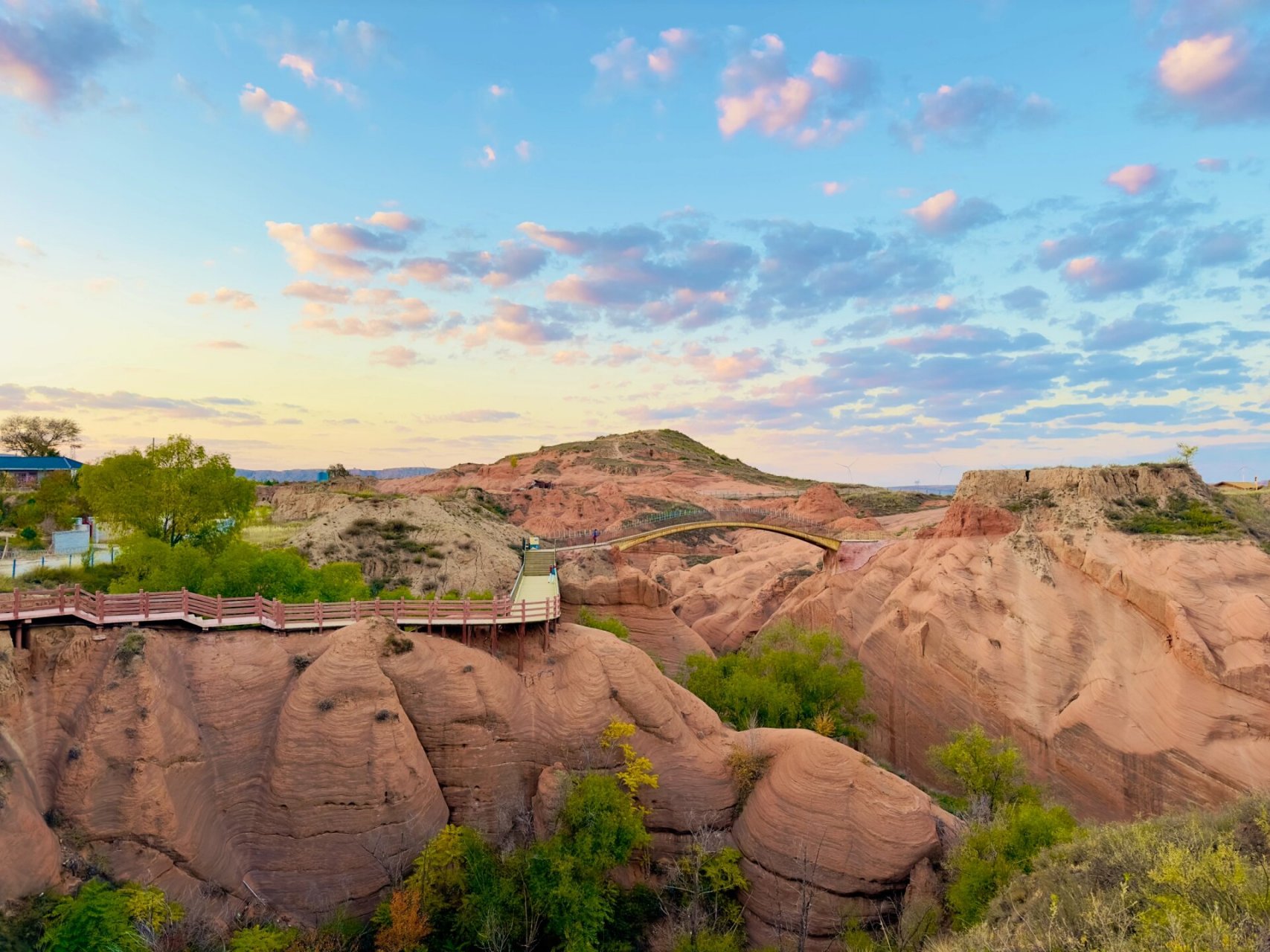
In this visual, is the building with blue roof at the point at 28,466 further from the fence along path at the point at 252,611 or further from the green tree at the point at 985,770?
the green tree at the point at 985,770

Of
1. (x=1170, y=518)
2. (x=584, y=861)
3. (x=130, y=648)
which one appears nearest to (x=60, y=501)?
(x=130, y=648)

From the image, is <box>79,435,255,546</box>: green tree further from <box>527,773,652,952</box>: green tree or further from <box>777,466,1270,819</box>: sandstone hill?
<box>777,466,1270,819</box>: sandstone hill

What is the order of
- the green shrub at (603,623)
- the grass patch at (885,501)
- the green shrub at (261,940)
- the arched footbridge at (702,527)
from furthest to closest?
the grass patch at (885,501), the arched footbridge at (702,527), the green shrub at (603,623), the green shrub at (261,940)

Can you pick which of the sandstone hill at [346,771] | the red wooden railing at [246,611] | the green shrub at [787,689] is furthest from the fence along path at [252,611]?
the green shrub at [787,689]

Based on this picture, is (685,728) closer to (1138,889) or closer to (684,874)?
(684,874)

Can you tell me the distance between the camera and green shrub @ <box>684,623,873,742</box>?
118 ft

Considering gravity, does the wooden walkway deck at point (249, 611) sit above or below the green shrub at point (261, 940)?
above

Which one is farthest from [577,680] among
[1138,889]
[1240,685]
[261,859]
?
[1240,685]

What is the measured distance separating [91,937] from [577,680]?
628 inches

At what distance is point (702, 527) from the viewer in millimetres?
68938

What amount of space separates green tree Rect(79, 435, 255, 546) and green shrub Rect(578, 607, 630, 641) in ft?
76.1

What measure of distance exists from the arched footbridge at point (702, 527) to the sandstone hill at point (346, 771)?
3540 centimetres

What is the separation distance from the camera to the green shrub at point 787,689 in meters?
35.9

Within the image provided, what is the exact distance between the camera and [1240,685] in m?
31.2
